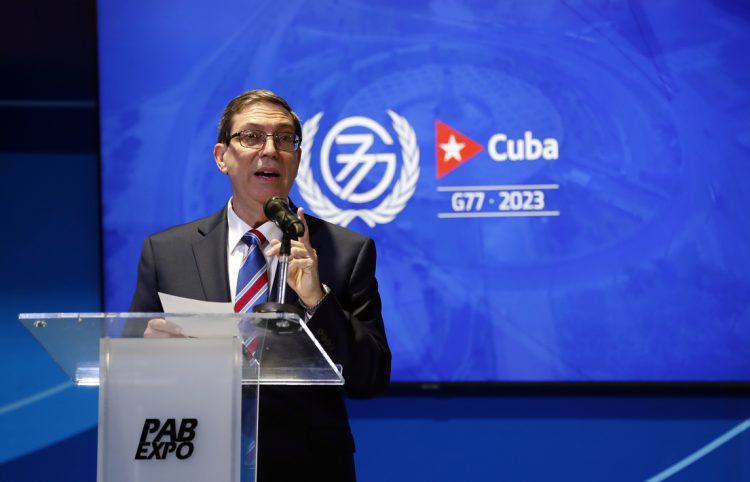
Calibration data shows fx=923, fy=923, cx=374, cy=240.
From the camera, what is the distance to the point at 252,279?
224 centimetres

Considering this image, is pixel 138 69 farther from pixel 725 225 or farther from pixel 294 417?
pixel 725 225

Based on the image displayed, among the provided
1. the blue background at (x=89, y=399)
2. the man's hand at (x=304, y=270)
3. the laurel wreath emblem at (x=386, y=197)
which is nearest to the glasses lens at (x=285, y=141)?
the man's hand at (x=304, y=270)

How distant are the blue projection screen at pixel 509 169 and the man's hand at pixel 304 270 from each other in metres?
1.74

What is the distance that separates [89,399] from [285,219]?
2504 millimetres

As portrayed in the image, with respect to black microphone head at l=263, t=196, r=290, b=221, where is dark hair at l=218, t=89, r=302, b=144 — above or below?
above

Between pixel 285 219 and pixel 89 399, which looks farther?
pixel 89 399

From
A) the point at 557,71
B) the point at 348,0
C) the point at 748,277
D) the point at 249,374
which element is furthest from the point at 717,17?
the point at 249,374

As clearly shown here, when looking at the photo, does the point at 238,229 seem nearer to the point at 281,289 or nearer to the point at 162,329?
the point at 281,289

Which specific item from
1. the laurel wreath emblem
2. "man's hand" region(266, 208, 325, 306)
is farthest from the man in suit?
the laurel wreath emblem

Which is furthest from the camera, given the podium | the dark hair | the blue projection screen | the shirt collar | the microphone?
the blue projection screen

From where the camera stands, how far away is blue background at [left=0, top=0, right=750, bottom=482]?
12.1ft

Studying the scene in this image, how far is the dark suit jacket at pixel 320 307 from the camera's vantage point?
212 centimetres

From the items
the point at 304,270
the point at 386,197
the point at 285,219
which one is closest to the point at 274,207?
the point at 285,219

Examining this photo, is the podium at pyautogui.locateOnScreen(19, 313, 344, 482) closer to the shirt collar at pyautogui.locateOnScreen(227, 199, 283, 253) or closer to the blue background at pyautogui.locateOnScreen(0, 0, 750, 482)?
the shirt collar at pyautogui.locateOnScreen(227, 199, 283, 253)
